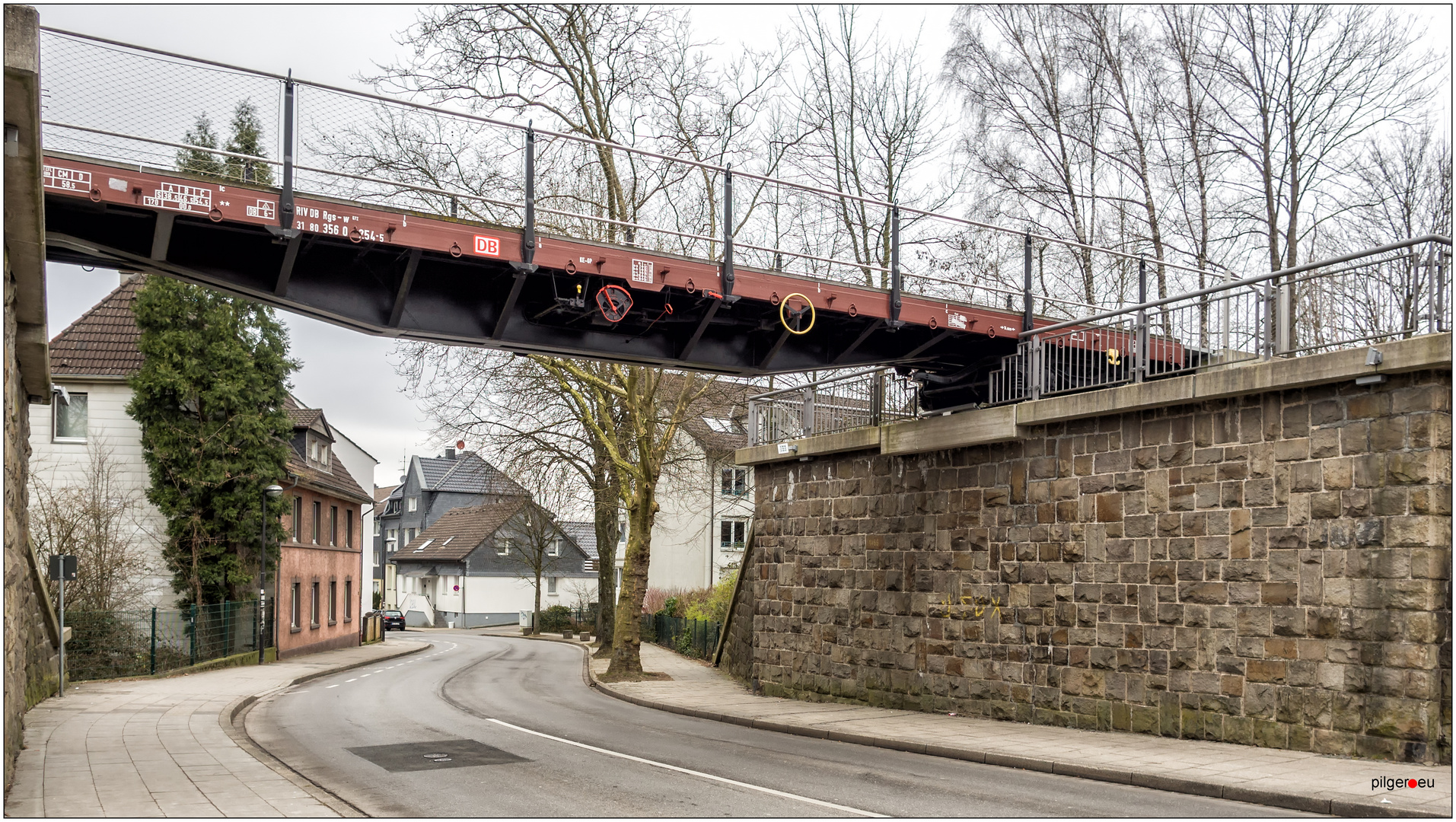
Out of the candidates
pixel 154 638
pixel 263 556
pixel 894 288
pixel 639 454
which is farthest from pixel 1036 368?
pixel 263 556

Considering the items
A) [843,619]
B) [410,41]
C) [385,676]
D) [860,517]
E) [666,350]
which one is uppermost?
[410,41]

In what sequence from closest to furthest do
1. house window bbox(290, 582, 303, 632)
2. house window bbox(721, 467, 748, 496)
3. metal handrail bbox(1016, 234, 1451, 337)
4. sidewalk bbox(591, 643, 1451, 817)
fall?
sidewalk bbox(591, 643, 1451, 817)
metal handrail bbox(1016, 234, 1451, 337)
house window bbox(290, 582, 303, 632)
house window bbox(721, 467, 748, 496)

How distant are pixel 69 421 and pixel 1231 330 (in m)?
29.0

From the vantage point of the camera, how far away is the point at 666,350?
590 inches

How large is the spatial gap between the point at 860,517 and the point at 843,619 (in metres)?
1.72

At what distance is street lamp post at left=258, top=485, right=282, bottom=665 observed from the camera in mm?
30625

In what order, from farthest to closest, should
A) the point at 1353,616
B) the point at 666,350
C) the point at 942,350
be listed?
the point at 942,350 < the point at 666,350 < the point at 1353,616

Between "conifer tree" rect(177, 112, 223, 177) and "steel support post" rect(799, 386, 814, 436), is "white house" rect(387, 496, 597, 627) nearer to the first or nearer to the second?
"steel support post" rect(799, 386, 814, 436)

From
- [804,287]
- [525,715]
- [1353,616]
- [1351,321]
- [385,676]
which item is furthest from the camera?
[385,676]

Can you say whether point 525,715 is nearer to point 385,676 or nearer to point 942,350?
point 942,350

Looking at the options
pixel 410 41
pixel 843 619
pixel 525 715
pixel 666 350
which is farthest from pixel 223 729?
pixel 410 41

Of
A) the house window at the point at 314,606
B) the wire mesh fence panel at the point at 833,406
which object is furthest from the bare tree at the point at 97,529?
the wire mesh fence panel at the point at 833,406

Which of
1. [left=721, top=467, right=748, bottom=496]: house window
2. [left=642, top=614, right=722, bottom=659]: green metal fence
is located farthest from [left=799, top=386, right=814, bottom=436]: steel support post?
[left=721, top=467, right=748, bottom=496]: house window

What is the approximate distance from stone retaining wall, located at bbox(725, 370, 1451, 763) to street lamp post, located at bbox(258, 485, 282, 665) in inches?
727
